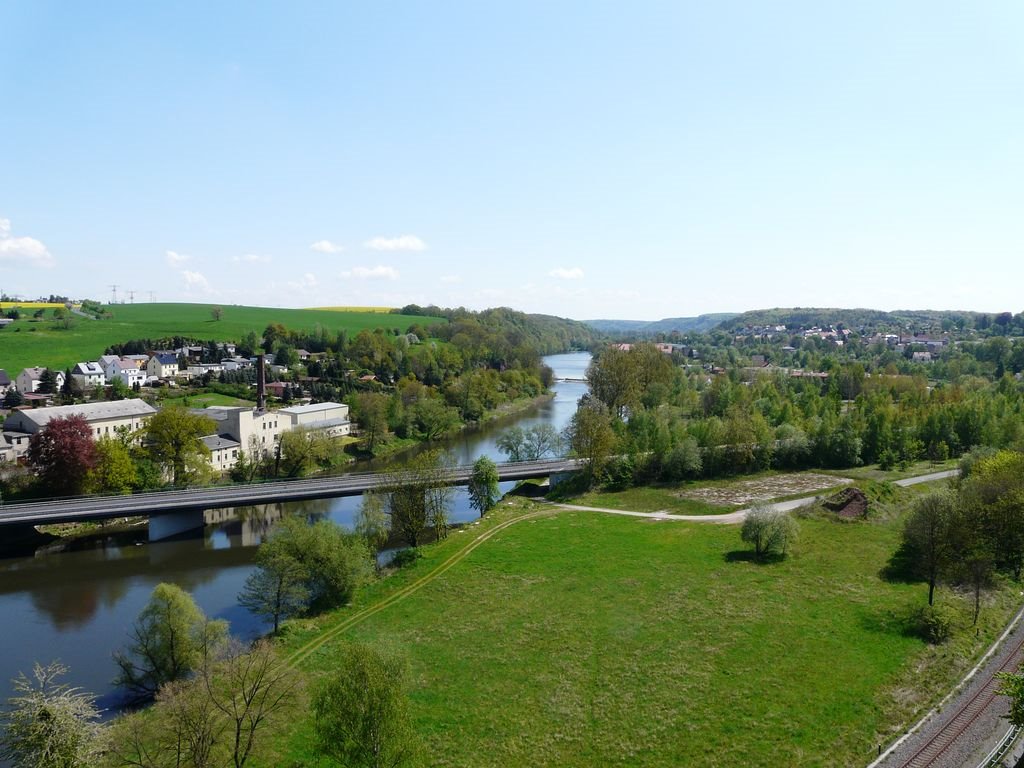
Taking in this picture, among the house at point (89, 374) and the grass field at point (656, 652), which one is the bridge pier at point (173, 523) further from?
the house at point (89, 374)

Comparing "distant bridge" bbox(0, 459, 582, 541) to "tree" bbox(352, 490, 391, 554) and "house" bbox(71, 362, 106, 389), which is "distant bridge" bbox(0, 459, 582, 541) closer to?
"tree" bbox(352, 490, 391, 554)

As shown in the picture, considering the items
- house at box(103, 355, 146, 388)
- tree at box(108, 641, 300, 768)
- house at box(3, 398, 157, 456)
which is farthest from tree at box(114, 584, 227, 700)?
house at box(103, 355, 146, 388)

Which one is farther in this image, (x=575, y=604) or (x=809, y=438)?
(x=809, y=438)

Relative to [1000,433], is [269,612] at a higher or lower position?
lower

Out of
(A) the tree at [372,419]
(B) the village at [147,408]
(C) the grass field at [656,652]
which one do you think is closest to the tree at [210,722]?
(C) the grass field at [656,652]

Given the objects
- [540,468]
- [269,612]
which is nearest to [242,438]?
[540,468]

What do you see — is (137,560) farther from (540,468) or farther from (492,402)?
(492,402)

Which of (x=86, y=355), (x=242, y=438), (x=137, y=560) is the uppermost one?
(x=86, y=355)

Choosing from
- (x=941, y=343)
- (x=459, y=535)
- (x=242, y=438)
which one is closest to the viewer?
(x=459, y=535)
